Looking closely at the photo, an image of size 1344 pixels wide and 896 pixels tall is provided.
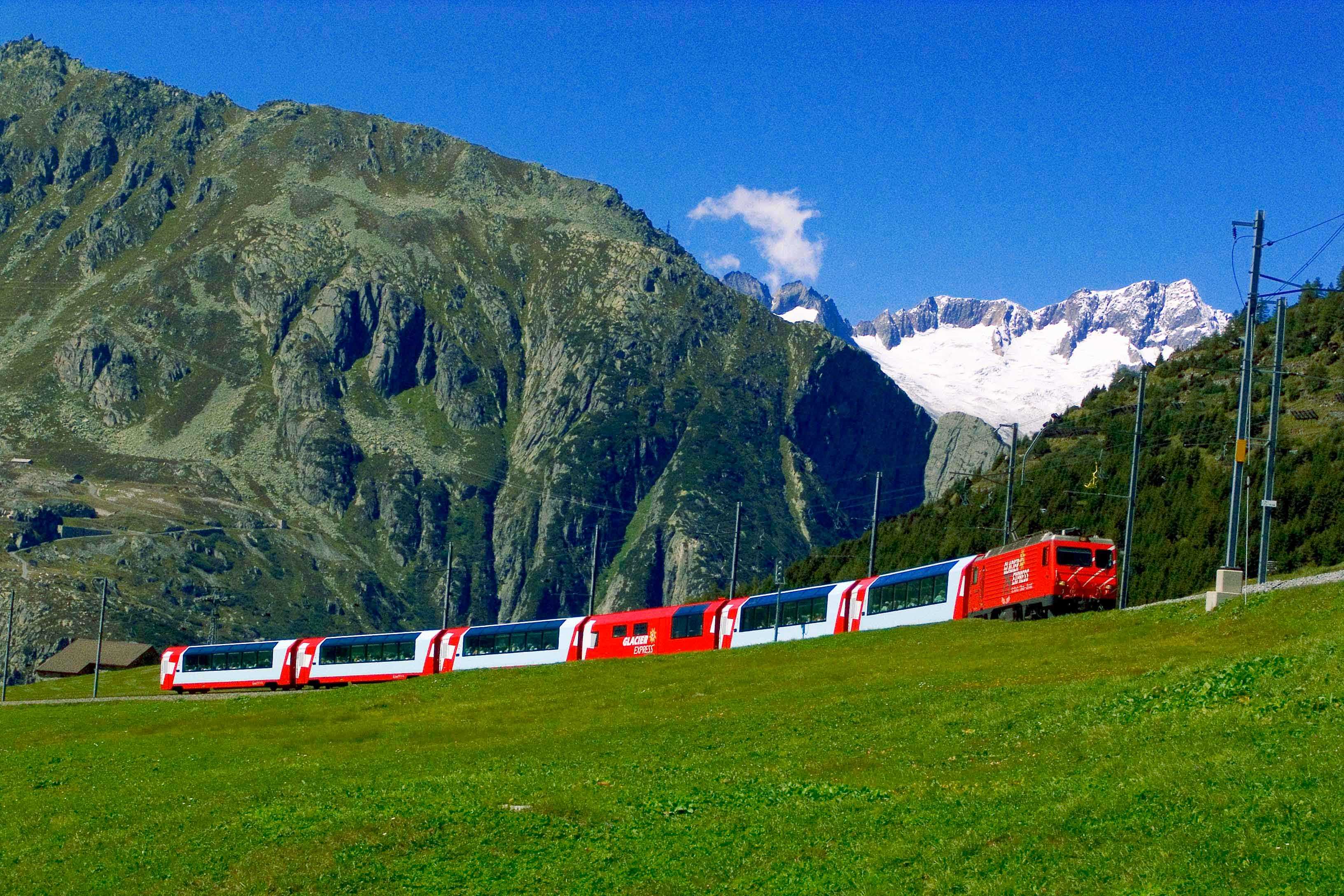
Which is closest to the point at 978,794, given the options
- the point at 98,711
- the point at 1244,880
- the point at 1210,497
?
the point at 1244,880

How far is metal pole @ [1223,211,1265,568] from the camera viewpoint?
2136 inches

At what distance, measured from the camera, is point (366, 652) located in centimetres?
10806

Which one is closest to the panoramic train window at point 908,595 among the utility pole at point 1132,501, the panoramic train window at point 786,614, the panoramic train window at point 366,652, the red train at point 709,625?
the red train at point 709,625

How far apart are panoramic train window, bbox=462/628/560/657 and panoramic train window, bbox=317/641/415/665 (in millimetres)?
5755

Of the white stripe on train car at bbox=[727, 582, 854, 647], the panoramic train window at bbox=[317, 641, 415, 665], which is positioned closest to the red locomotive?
the white stripe on train car at bbox=[727, 582, 854, 647]

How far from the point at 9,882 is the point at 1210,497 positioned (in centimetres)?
12691

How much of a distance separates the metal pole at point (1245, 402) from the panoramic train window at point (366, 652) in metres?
66.6

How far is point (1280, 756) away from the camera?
85.4ft

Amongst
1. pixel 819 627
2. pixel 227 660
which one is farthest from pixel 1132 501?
pixel 227 660

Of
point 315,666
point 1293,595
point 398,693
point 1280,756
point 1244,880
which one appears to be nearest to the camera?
point 1244,880

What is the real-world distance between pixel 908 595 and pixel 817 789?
50.8 meters

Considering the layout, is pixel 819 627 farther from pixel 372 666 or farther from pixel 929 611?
pixel 372 666

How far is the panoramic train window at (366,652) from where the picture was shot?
348 feet

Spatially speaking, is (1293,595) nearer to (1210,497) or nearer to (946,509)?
(1210,497)
